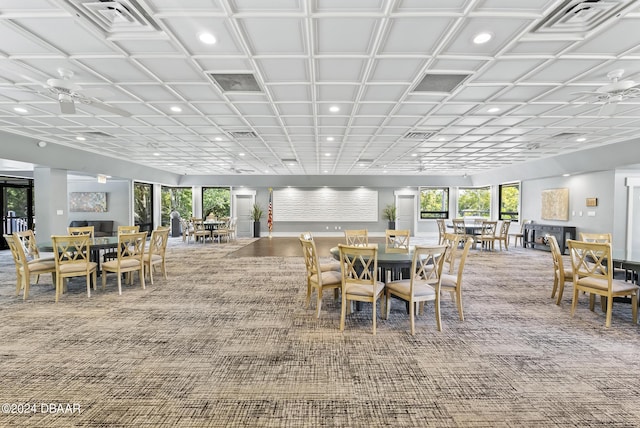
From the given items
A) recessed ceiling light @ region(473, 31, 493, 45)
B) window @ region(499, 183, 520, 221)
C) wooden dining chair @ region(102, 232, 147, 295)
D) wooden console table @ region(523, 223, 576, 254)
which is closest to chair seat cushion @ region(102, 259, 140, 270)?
wooden dining chair @ region(102, 232, 147, 295)

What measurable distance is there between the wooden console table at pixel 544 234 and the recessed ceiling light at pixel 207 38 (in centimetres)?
1101

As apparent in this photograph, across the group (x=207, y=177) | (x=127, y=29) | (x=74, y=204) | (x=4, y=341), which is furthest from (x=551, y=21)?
(x=74, y=204)

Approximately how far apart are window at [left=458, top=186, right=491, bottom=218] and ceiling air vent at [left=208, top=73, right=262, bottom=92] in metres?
14.1

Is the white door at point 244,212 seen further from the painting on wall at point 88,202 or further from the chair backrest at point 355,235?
the chair backrest at point 355,235

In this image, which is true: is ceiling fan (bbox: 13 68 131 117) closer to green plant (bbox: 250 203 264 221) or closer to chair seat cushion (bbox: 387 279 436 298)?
chair seat cushion (bbox: 387 279 436 298)

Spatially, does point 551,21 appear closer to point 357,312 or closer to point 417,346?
point 417,346

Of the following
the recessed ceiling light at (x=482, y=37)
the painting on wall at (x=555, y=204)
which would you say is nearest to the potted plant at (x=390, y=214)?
the painting on wall at (x=555, y=204)

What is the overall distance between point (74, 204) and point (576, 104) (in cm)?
1675

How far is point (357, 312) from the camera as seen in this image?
156 inches

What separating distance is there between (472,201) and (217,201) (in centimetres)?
1360

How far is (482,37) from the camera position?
9.66ft

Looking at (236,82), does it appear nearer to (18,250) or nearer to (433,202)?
(18,250)

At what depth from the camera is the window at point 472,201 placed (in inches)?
605

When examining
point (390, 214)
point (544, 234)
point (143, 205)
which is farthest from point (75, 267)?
point (390, 214)
